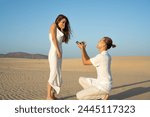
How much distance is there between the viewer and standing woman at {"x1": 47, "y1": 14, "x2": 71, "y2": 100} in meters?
7.42

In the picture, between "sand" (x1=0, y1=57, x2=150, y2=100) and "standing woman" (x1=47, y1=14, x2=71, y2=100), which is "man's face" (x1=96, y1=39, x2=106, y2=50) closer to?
"standing woman" (x1=47, y1=14, x2=71, y2=100)

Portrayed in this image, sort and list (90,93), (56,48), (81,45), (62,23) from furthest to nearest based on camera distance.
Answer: (62,23)
(56,48)
(90,93)
(81,45)

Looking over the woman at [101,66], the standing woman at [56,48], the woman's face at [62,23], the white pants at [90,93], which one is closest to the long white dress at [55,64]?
the standing woman at [56,48]

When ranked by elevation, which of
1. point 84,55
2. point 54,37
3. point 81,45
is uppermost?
point 54,37

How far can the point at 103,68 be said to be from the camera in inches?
267

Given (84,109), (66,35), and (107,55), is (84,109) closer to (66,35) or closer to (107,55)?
(107,55)

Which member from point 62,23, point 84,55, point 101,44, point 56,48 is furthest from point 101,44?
point 62,23

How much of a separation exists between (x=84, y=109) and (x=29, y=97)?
298 centimetres

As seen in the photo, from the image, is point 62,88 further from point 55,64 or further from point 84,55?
point 84,55

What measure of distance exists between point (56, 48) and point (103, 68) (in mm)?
1476

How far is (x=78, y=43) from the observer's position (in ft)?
22.2

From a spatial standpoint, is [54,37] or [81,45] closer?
[81,45]

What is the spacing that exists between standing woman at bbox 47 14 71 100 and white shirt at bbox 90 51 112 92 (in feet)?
3.82

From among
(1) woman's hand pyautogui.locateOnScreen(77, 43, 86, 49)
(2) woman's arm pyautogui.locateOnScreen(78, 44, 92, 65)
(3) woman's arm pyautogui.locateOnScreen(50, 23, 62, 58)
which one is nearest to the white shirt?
(2) woman's arm pyautogui.locateOnScreen(78, 44, 92, 65)
